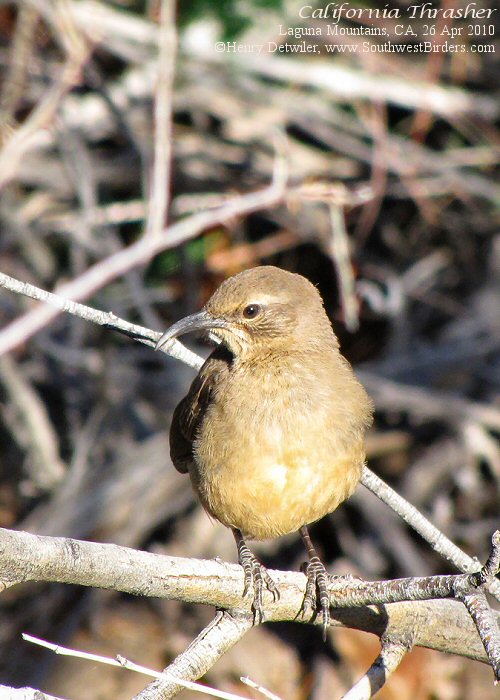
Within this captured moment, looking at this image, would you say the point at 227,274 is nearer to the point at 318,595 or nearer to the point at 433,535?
the point at 318,595

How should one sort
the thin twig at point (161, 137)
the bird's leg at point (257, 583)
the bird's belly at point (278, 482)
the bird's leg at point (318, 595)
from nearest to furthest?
the bird's leg at point (257, 583) < the bird's leg at point (318, 595) < the bird's belly at point (278, 482) < the thin twig at point (161, 137)

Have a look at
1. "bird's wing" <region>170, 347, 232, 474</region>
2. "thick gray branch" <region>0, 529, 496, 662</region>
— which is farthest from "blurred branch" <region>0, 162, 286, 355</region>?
"thick gray branch" <region>0, 529, 496, 662</region>

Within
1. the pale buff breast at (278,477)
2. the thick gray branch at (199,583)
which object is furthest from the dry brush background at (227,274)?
the thick gray branch at (199,583)

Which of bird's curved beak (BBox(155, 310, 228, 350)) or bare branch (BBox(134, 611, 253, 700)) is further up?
bird's curved beak (BBox(155, 310, 228, 350))

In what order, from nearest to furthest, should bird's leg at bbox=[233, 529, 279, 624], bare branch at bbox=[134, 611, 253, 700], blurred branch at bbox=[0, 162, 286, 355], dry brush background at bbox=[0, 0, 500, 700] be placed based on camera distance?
bare branch at bbox=[134, 611, 253, 700] → bird's leg at bbox=[233, 529, 279, 624] → blurred branch at bbox=[0, 162, 286, 355] → dry brush background at bbox=[0, 0, 500, 700]

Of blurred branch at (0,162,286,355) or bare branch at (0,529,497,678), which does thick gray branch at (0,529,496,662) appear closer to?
bare branch at (0,529,497,678)

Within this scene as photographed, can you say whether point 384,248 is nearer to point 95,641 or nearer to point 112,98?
point 112,98

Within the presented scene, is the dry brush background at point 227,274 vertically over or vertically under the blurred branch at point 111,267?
under

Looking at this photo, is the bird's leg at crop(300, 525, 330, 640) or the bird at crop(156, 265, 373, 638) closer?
the bird's leg at crop(300, 525, 330, 640)

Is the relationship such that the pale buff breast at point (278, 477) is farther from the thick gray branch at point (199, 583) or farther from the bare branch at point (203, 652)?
the bare branch at point (203, 652)
